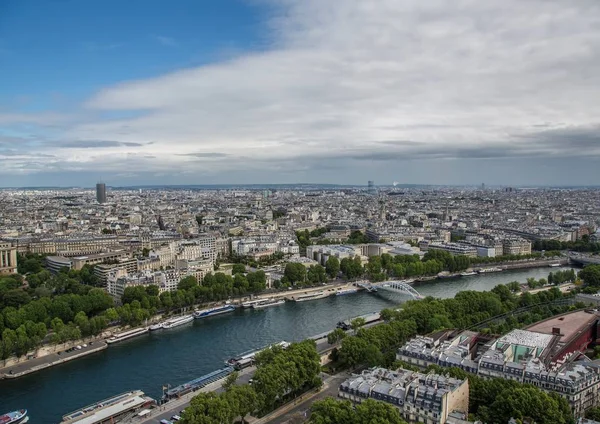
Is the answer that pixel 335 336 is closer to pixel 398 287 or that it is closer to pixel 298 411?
pixel 298 411

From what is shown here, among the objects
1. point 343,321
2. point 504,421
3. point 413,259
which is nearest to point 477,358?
point 504,421

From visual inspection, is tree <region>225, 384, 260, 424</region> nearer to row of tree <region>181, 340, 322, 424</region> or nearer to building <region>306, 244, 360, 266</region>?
row of tree <region>181, 340, 322, 424</region>

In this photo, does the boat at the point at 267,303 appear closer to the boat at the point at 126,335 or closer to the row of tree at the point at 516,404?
the boat at the point at 126,335

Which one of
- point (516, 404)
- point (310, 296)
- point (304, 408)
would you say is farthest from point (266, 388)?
point (310, 296)

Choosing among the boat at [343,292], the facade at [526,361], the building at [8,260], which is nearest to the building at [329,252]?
the boat at [343,292]

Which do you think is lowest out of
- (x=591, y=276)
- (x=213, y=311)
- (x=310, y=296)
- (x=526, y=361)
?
(x=310, y=296)

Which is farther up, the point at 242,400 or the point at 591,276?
the point at 242,400

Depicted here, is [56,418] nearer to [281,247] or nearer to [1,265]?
[1,265]
